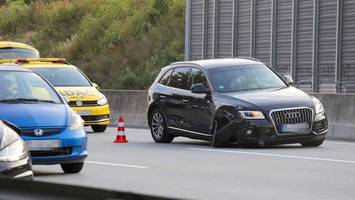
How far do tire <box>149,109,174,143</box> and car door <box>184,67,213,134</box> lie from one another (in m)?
0.91

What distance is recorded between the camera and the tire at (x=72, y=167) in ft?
44.8

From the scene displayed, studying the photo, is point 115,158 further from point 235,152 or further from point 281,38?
point 281,38

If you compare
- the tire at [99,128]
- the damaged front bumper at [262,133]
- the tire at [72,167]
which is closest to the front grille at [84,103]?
the tire at [99,128]

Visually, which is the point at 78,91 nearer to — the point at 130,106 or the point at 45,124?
the point at 130,106

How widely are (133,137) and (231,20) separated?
18283 mm

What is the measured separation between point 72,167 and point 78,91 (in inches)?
415

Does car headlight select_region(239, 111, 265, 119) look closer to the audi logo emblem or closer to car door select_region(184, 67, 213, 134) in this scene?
the audi logo emblem

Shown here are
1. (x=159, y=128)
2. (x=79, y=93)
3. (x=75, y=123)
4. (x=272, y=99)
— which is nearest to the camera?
(x=75, y=123)

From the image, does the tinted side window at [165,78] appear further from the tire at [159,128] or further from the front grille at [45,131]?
the front grille at [45,131]

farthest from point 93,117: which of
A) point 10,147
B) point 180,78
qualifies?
point 10,147

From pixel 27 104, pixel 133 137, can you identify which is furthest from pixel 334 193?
pixel 133 137

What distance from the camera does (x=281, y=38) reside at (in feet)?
123

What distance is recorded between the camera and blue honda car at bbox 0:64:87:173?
12.8 meters

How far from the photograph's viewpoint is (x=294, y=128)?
17.6 metres
